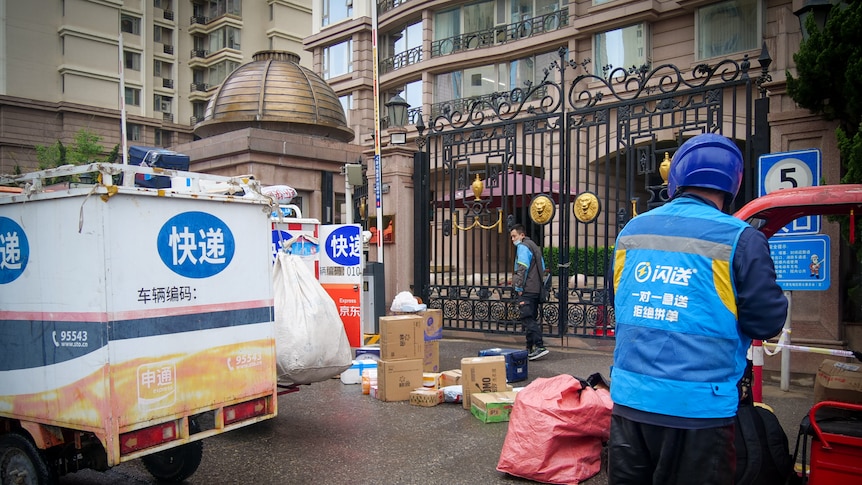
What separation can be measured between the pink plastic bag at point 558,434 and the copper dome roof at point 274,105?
49.8 ft

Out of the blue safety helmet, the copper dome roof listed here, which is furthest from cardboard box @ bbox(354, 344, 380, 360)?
the copper dome roof

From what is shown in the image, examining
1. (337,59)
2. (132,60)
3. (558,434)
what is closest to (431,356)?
(558,434)

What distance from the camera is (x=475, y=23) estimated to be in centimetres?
2631

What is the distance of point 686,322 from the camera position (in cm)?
255

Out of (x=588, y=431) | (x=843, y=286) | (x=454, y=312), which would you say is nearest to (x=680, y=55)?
(x=454, y=312)

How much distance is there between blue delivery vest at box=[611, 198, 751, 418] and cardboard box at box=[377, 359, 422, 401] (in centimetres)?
444

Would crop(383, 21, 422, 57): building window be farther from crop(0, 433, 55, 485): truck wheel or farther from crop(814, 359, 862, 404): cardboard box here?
crop(0, 433, 55, 485): truck wheel

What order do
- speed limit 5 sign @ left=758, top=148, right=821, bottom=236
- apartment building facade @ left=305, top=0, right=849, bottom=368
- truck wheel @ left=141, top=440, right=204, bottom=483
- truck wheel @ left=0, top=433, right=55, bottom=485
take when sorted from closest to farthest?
1. truck wheel @ left=0, top=433, right=55, bottom=485
2. truck wheel @ left=141, top=440, right=204, bottom=483
3. speed limit 5 sign @ left=758, top=148, right=821, bottom=236
4. apartment building facade @ left=305, top=0, right=849, bottom=368

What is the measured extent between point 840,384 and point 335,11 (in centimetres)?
3258

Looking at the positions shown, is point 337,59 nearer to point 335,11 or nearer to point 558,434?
point 335,11

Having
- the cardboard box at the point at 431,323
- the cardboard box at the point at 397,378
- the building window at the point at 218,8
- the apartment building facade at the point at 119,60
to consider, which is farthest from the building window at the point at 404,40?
the cardboard box at the point at 397,378

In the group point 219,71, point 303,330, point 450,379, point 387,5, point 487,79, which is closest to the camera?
point 303,330

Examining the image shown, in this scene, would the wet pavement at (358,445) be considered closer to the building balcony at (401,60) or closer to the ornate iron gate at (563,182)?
the ornate iron gate at (563,182)

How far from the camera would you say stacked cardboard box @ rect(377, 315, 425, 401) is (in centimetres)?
690
